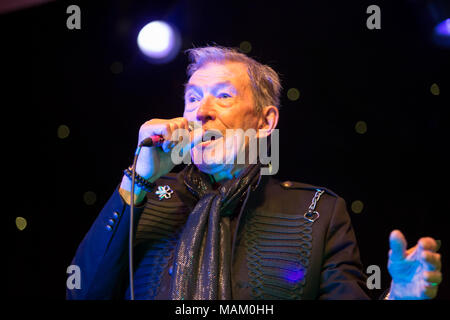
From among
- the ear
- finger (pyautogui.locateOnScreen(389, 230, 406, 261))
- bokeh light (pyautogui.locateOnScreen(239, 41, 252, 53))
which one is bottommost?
finger (pyautogui.locateOnScreen(389, 230, 406, 261))

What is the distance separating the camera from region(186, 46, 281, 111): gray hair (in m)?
2.18

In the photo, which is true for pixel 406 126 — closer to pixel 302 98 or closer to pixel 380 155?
pixel 380 155

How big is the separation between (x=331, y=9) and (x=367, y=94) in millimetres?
468

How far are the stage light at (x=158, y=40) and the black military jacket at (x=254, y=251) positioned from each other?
0.92 metres

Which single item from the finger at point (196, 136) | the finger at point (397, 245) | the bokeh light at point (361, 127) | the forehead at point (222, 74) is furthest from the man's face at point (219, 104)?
the finger at point (397, 245)

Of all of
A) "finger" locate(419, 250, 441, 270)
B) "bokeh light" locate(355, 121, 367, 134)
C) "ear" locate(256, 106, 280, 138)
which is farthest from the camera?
"bokeh light" locate(355, 121, 367, 134)

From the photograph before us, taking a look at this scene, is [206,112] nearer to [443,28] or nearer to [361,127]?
[361,127]

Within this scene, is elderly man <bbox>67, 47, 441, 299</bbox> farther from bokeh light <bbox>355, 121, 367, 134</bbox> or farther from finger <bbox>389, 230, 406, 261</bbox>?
bokeh light <bbox>355, 121, 367, 134</bbox>

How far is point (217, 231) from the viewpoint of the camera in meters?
1.72

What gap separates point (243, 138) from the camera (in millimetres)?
2029

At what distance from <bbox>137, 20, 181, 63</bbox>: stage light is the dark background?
40mm

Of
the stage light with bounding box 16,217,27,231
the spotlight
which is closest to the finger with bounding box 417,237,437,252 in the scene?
the spotlight

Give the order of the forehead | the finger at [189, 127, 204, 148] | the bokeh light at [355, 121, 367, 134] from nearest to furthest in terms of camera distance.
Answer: the finger at [189, 127, 204, 148] < the forehead < the bokeh light at [355, 121, 367, 134]

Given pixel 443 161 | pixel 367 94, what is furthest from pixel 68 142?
pixel 443 161
